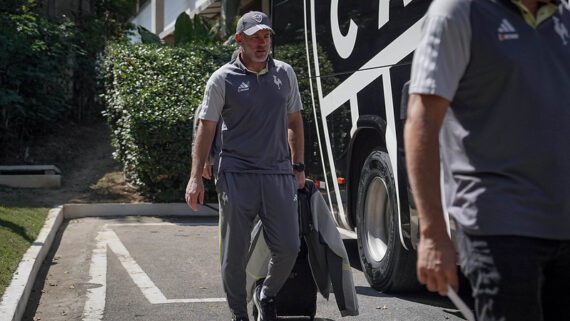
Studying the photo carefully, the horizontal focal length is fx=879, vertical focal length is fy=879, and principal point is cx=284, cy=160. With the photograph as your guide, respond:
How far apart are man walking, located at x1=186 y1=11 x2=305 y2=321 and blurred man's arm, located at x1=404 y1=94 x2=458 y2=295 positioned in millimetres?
2771

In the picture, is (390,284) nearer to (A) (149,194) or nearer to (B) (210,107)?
(B) (210,107)

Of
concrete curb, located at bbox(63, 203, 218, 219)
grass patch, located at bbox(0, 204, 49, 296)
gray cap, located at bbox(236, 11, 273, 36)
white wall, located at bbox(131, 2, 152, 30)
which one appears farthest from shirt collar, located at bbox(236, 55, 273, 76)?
white wall, located at bbox(131, 2, 152, 30)

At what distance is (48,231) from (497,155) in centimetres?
851

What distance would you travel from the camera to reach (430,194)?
102 inches

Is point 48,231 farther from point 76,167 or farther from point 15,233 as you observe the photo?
point 76,167

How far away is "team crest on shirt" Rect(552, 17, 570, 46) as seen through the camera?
2.74 meters

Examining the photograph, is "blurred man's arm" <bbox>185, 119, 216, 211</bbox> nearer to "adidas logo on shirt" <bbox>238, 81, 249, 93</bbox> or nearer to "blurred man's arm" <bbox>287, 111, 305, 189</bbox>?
"adidas logo on shirt" <bbox>238, 81, 249, 93</bbox>

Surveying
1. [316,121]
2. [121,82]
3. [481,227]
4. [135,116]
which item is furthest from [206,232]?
[481,227]

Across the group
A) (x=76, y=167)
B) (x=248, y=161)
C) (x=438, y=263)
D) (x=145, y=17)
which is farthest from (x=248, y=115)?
(x=145, y=17)

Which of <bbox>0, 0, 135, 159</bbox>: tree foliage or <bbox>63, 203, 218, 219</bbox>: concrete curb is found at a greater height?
<bbox>0, 0, 135, 159</bbox>: tree foliage

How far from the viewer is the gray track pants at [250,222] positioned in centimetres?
534

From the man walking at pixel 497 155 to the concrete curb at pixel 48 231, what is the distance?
3.97 m

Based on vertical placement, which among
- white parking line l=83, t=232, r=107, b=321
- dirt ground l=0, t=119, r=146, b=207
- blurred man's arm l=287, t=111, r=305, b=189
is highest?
blurred man's arm l=287, t=111, r=305, b=189

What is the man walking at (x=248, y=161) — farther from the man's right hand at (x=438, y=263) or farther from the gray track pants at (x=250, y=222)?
the man's right hand at (x=438, y=263)
